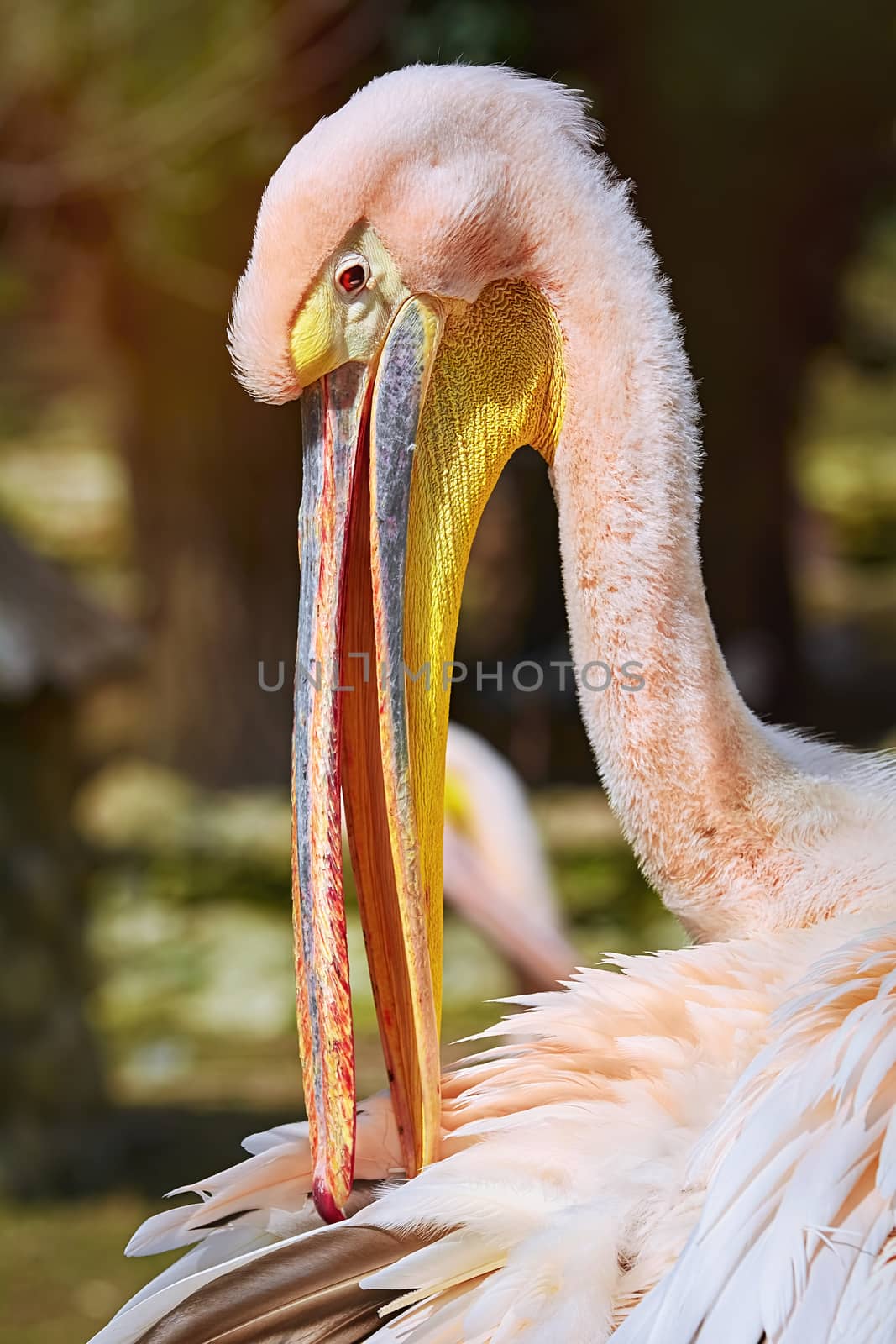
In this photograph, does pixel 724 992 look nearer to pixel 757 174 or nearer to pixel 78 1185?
pixel 78 1185

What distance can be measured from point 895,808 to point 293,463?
19.2 feet

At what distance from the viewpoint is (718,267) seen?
25.1ft

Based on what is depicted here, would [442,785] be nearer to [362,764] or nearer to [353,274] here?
[362,764]

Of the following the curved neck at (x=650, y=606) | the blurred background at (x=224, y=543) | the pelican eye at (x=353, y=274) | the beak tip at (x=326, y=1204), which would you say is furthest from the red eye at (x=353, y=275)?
the blurred background at (x=224, y=543)

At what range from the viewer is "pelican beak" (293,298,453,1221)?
171cm

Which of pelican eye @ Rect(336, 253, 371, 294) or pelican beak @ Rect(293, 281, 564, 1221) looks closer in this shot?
pelican beak @ Rect(293, 281, 564, 1221)

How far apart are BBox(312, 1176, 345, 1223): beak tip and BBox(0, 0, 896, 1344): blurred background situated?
2.93 metres

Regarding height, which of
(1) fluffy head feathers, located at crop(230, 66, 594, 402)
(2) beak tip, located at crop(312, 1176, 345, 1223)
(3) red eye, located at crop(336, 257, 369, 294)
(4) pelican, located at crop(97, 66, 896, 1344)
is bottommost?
(2) beak tip, located at crop(312, 1176, 345, 1223)

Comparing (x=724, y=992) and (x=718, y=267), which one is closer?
(x=724, y=992)

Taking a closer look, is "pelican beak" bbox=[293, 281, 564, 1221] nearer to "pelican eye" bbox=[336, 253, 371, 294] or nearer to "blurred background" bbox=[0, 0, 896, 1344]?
"pelican eye" bbox=[336, 253, 371, 294]

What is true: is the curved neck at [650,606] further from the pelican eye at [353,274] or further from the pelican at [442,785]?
the pelican eye at [353,274]

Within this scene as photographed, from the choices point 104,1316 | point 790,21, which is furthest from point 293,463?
point 104,1316

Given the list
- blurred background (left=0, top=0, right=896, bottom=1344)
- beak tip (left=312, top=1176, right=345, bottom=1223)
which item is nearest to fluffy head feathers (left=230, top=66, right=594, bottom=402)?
beak tip (left=312, top=1176, right=345, bottom=1223)

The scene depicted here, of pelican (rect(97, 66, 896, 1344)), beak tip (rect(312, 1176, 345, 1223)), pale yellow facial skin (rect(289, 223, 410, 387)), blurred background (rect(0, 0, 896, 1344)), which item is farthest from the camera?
blurred background (rect(0, 0, 896, 1344))
